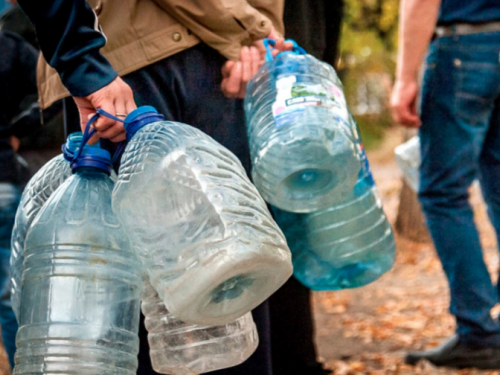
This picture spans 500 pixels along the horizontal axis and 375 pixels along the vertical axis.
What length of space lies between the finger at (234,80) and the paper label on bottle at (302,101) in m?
0.11

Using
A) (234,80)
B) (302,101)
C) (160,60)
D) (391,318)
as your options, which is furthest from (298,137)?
(391,318)

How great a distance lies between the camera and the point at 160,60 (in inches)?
66.0

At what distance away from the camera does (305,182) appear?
1.78m

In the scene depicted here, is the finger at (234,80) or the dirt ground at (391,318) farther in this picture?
the dirt ground at (391,318)

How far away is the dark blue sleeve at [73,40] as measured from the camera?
1463 mm

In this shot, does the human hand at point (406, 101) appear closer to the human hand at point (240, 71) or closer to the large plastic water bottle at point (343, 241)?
the large plastic water bottle at point (343, 241)

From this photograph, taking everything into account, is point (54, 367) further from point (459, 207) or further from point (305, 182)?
point (459, 207)

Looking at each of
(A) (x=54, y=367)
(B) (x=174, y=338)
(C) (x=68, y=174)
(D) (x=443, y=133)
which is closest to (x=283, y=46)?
(C) (x=68, y=174)

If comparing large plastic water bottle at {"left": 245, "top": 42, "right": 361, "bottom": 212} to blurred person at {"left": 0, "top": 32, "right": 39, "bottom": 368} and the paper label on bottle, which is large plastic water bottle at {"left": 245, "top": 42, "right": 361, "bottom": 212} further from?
blurred person at {"left": 0, "top": 32, "right": 39, "bottom": 368}

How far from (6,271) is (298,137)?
169 centimetres

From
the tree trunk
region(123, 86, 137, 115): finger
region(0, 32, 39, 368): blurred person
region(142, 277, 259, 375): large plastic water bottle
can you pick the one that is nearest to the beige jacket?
region(123, 86, 137, 115): finger

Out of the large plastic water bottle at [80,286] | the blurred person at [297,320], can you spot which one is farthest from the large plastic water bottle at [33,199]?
the blurred person at [297,320]

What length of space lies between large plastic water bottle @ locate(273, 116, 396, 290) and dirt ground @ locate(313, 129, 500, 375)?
1.06 meters

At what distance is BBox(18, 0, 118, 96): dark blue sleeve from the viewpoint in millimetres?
1463
